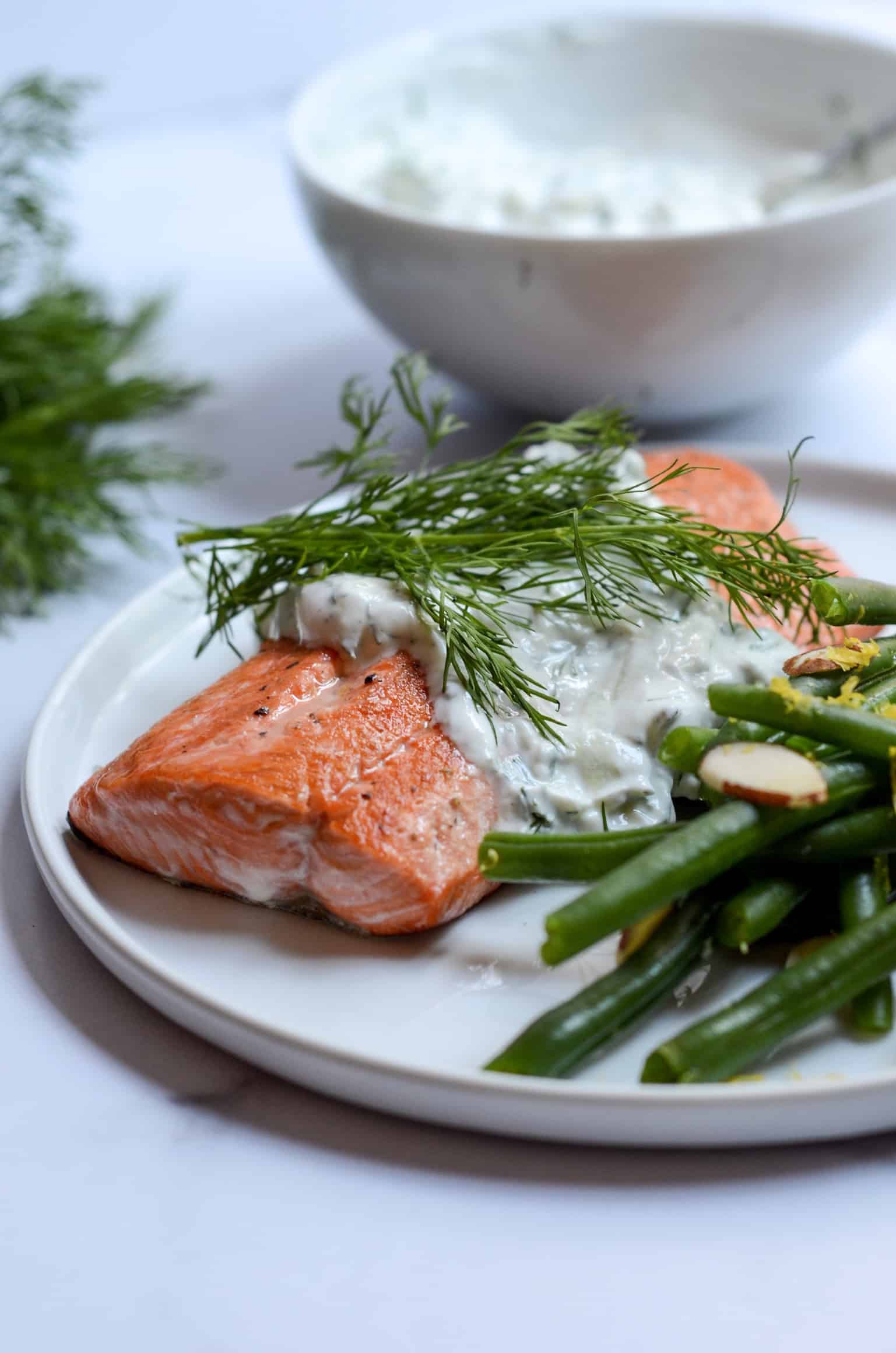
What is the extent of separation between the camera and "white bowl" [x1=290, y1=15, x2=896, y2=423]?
360 centimetres

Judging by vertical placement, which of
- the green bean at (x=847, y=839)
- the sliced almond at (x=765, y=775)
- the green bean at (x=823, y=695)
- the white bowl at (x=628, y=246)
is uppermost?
the white bowl at (x=628, y=246)

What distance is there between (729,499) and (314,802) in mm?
→ 1346

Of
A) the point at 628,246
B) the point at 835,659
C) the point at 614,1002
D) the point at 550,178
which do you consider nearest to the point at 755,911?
the point at 614,1002

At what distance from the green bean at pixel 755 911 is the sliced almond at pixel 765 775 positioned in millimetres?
144

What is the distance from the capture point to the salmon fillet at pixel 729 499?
→ 3025 mm

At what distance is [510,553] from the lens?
277 cm

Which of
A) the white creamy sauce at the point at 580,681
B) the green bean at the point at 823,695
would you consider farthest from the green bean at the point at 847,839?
the white creamy sauce at the point at 580,681

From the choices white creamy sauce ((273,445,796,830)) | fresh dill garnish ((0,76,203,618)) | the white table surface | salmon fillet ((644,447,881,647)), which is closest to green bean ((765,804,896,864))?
white creamy sauce ((273,445,796,830))

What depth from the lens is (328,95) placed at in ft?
14.7

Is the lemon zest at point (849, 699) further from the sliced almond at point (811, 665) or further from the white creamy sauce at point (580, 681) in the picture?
the white creamy sauce at point (580, 681)

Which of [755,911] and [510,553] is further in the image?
[510,553]

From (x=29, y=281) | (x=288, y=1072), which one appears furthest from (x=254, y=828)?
(x=29, y=281)

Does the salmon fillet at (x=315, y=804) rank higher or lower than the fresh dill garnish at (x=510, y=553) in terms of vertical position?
lower

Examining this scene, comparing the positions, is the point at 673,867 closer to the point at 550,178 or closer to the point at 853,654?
the point at 853,654
